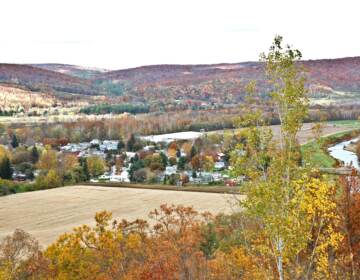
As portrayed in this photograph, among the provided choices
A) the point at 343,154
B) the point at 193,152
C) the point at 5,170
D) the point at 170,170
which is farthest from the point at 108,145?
the point at 343,154

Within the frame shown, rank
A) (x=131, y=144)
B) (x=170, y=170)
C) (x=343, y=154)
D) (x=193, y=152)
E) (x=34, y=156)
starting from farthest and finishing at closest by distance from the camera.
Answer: (x=131, y=144) → (x=193, y=152) → (x=34, y=156) → (x=343, y=154) → (x=170, y=170)

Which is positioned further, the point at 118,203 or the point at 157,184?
the point at 157,184

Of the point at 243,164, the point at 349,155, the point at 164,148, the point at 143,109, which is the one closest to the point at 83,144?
the point at 164,148

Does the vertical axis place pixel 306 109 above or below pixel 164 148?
above

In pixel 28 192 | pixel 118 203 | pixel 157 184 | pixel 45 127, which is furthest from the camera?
pixel 45 127

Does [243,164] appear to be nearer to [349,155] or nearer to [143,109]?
[349,155]

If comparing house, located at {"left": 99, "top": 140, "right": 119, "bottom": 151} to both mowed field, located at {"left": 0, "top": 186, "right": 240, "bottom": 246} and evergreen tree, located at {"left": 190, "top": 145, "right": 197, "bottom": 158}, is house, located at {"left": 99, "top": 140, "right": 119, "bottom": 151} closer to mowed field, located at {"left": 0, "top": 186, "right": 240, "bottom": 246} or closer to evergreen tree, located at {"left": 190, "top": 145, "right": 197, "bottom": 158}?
evergreen tree, located at {"left": 190, "top": 145, "right": 197, "bottom": 158}

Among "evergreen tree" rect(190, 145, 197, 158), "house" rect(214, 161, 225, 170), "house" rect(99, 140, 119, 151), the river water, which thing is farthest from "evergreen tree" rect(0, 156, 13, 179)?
the river water

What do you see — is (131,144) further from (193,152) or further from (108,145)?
(193,152)
